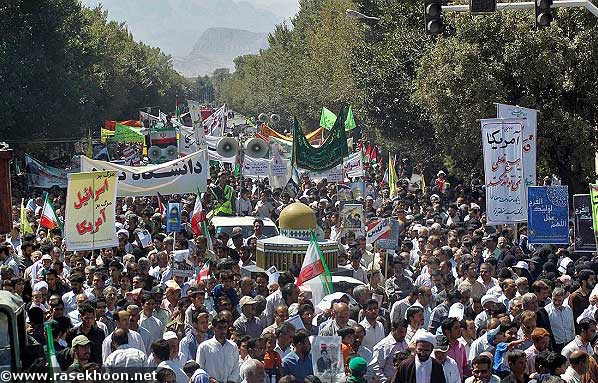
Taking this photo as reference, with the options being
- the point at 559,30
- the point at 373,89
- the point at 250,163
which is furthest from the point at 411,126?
the point at 559,30

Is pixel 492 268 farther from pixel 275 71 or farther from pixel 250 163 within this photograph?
pixel 275 71

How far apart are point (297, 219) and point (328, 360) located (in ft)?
23.5

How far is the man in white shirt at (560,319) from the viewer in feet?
37.4

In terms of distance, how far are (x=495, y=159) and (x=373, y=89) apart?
68.5 ft

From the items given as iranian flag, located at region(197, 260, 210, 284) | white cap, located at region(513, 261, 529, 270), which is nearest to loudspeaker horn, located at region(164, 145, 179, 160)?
iranian flag, located at region(197, 260, 210, 284)

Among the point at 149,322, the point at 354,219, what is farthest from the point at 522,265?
the point at 149,322

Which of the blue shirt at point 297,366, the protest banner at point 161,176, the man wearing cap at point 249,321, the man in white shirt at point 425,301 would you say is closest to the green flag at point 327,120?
the protest banner at point 161,176

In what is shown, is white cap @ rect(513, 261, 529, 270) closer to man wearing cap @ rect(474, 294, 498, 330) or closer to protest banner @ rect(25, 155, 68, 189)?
man wearing cap @ rect(474, 294, 498, 330)

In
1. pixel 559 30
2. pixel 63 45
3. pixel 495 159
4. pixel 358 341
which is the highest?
pixel 63 45

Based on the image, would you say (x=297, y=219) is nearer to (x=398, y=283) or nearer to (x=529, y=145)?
(x=398, y=283)

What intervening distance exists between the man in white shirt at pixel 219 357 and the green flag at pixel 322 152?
1484 centimetres

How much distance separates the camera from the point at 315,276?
1295 centimetres

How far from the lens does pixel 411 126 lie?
35.8 metres

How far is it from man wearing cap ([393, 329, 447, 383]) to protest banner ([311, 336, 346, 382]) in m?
0.46
